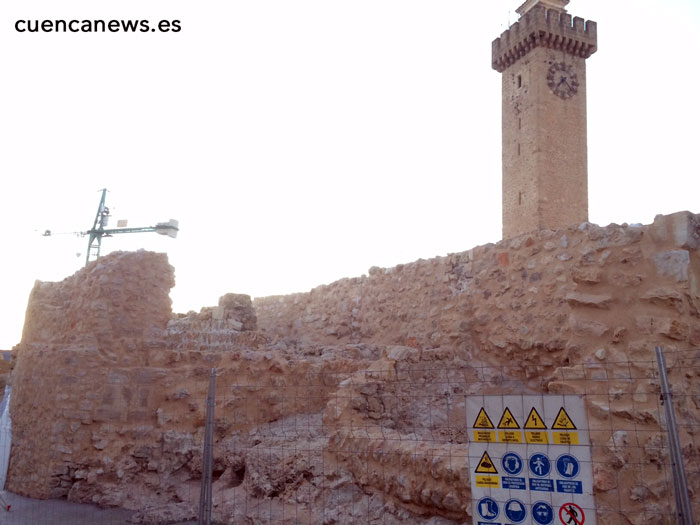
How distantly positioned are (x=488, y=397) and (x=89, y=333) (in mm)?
6069

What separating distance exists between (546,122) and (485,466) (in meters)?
20.6

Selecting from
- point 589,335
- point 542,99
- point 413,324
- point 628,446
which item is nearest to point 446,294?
point 413,324

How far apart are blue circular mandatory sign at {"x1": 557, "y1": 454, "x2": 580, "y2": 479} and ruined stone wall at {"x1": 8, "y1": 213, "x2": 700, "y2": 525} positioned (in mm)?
1292

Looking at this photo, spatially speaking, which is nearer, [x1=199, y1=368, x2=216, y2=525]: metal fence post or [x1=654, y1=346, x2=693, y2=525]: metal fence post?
[x1=654, y1=346, x2=693, y2=525]: metal fence post

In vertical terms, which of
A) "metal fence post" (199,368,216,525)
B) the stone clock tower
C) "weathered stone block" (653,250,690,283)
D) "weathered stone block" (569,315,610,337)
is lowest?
"metal fence post" (199,368,216,525)

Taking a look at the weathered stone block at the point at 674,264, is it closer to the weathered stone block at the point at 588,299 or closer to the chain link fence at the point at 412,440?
the weathered stone block at the point at 588,299

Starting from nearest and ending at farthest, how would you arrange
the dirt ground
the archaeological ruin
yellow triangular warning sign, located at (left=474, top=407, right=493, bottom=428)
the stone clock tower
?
yellow triangular warning sign, located at (left=474, top=407, right=493, bottom=428)
the archaeological ruin
the dirt ground
the stone clock tower

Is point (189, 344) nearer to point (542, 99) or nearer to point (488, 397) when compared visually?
point (488, 397)

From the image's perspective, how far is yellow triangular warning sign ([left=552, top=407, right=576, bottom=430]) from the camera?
3188 mm

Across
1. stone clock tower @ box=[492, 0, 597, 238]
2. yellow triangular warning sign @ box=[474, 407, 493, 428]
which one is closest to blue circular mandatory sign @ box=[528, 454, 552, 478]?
yellow triangular warning sign @ box=[474, 407, 493, 428]

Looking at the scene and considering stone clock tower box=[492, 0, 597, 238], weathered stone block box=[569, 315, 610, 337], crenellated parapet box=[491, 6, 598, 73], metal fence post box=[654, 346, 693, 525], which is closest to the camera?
metal fence post box=[654, 346, 693, 525]

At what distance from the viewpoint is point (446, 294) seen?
346 inches

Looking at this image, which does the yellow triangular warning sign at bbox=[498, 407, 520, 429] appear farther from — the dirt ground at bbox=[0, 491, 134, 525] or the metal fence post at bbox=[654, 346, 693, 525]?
the dirt ground at bbox=[0, 491, 134, 525]

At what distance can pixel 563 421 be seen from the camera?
321cm
